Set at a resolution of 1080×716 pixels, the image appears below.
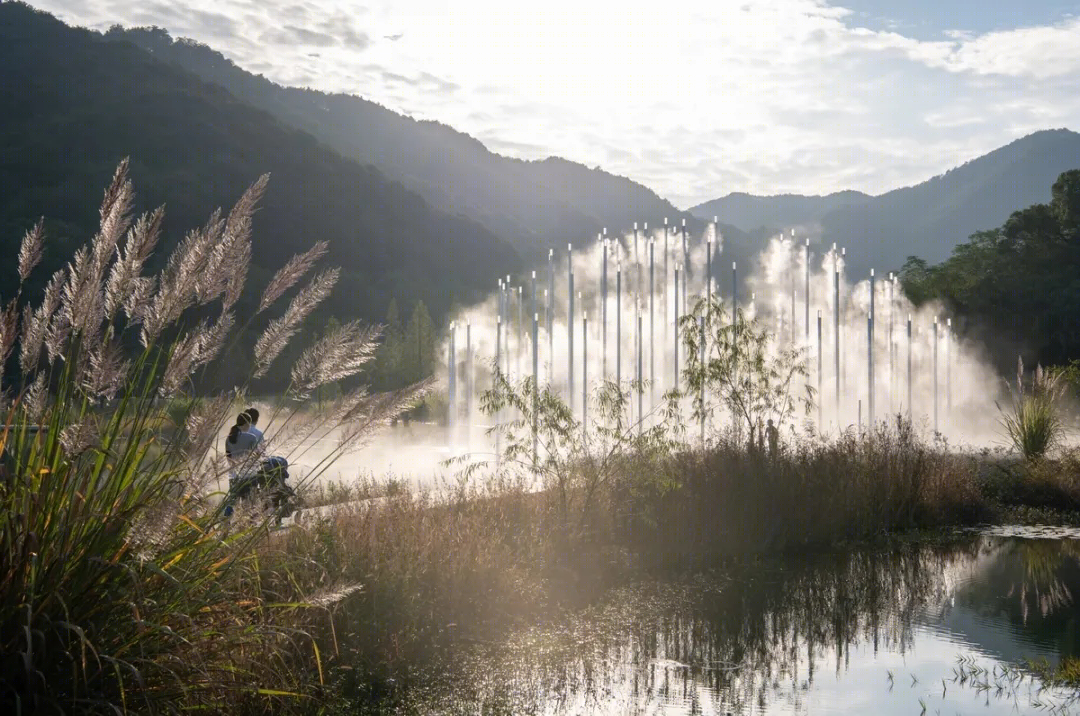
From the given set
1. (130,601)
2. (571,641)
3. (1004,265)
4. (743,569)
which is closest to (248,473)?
(130,601)

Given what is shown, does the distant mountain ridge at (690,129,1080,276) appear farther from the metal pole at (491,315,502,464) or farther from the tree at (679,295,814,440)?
the tree at (679,295,814,440)

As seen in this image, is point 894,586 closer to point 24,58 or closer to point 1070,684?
point 1070,684

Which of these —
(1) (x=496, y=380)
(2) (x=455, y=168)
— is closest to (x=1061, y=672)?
(1) (x=496, y=380)

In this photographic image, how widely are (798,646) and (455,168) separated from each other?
426 feet

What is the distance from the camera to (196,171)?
6550 cm

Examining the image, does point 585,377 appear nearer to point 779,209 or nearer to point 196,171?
point 196,171

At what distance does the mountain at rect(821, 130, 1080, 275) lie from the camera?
461 ft

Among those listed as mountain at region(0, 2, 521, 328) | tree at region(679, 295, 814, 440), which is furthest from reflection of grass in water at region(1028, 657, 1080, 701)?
mountain at region(0, 2, 521, 328)

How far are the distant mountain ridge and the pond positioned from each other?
12797cm

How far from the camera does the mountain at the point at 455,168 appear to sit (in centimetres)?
11525

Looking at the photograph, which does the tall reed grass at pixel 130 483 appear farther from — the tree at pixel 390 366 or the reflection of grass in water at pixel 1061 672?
the tree at pixel 390 366

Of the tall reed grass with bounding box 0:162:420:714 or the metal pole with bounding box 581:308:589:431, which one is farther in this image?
the metal pole with bounding box 581:308:589:431

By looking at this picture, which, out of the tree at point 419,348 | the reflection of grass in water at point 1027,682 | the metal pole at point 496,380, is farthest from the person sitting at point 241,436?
the tree at point 419,348

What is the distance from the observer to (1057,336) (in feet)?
151
